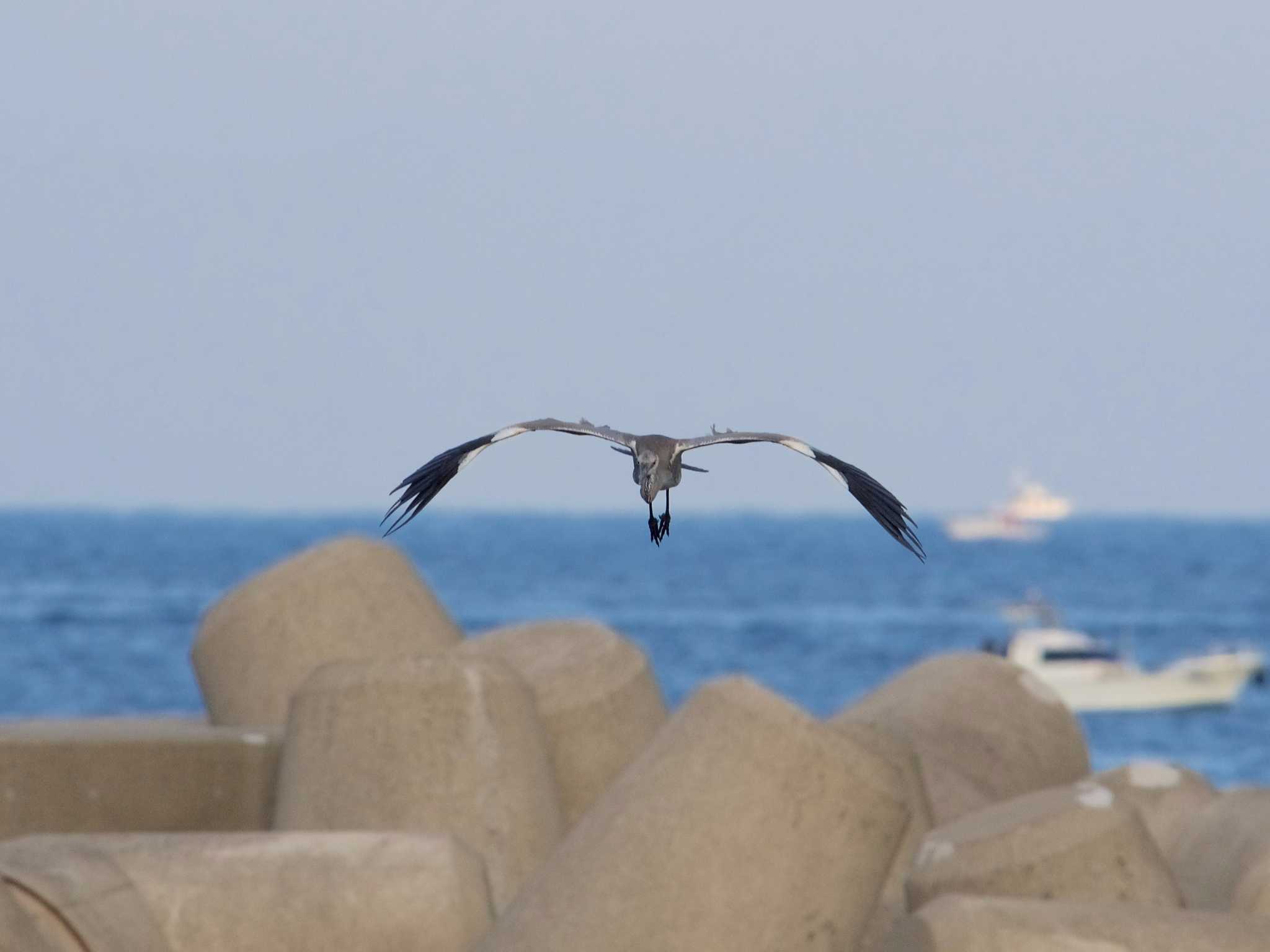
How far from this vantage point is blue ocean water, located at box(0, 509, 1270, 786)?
4288 cm

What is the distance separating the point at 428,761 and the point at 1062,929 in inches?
99.3

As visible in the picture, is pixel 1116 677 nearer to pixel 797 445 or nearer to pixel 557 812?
pixel 557 812

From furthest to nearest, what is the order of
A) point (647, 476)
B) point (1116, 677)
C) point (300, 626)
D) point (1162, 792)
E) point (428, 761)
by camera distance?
point (1116, 677), point (300, 626), point (1162, 792), point (428, 761), point (647, 476)

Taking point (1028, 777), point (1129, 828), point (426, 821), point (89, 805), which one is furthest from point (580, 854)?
point (1028, 777)

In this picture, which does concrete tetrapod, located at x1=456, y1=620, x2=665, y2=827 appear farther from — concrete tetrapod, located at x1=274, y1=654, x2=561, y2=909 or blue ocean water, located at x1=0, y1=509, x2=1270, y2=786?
blue ocean water, located at x1=0, y1=509, x2=1270, y2=786

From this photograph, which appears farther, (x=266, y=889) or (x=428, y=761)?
(x=428, y=761)

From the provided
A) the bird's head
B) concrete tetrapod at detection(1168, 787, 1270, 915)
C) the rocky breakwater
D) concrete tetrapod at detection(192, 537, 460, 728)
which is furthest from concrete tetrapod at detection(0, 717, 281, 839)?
concrete tetrapod at detection(1168, 787, 1270, 915)

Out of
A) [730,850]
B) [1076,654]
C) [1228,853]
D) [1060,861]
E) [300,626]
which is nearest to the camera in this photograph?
[730,850]

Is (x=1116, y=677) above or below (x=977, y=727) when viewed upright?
below

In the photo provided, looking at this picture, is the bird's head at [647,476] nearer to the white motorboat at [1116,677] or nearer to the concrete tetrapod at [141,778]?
the concrete tetrapod at [141,778]

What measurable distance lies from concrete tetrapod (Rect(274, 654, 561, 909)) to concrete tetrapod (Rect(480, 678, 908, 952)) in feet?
4.20

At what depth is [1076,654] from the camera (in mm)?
45031

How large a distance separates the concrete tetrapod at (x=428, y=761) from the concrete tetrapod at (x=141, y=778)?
33.5 inches

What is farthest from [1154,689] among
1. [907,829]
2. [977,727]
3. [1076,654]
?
[907,829]
